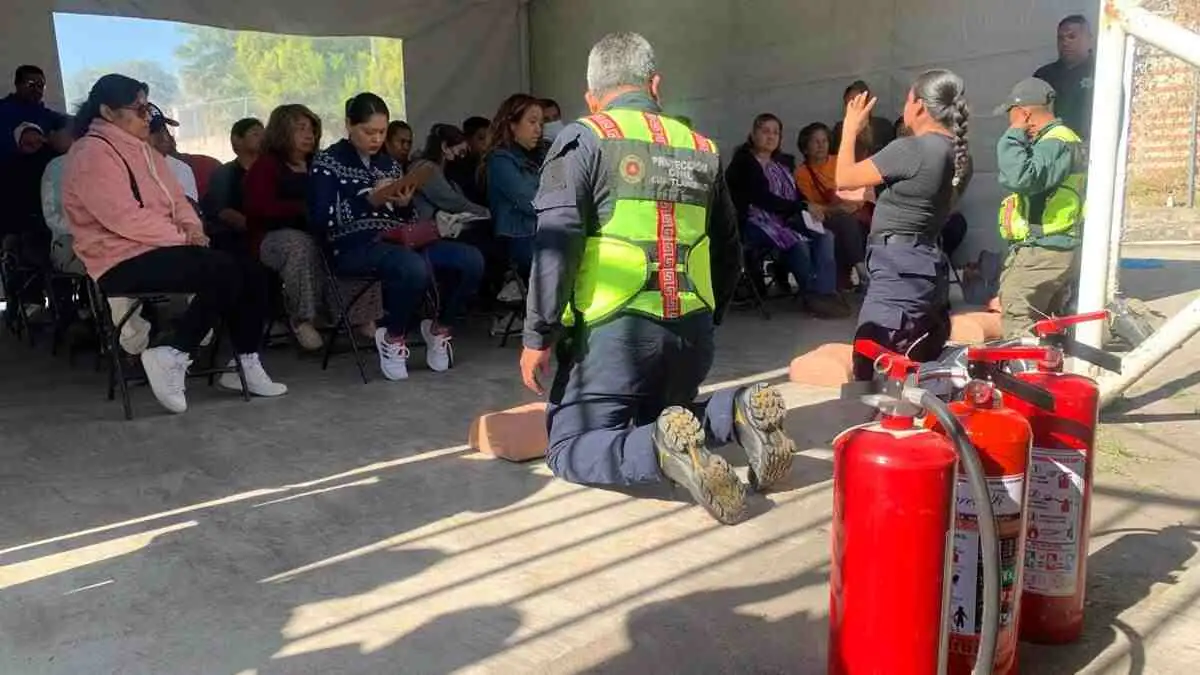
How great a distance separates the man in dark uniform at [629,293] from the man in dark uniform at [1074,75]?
4.28 m

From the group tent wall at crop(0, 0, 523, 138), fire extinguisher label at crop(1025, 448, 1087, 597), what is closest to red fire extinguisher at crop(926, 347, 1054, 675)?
fire extinguisher label at crop(1025, 448, 1087, 597)

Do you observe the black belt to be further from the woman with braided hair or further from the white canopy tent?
the white canopy tent

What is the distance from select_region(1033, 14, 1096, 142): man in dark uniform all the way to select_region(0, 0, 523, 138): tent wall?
5.84m

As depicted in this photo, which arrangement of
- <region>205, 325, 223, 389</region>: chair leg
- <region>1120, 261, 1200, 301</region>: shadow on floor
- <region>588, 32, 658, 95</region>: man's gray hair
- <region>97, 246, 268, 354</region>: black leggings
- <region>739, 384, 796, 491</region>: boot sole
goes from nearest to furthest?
<region>739, 384, 796, 491</region>: boot sole → <region>588, 32, 658, 95</region>: man's gray hair → <region>97, 246, 268, 354</region>: black leggings → <region>205, 325, 223, 389</region>: chair leg → <region>1120, 261, 1200, 301</region>: shadow on floor

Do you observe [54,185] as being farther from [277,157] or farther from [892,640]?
[892,640]

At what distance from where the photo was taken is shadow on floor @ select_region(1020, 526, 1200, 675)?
218 centimetres

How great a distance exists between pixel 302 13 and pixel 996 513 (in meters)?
8.82

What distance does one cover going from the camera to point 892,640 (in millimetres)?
1850

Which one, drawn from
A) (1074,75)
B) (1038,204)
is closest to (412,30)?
(1074,75)

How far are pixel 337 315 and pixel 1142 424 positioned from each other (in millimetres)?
4234

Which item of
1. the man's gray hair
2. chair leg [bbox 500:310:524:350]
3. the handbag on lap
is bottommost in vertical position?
chair leg [bbox 500:310:524:350]

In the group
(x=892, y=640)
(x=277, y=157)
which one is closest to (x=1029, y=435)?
(x=892, y=640)

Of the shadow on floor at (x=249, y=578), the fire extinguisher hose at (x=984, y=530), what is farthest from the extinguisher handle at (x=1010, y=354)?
the shadow on floor at (x=249, y=578)

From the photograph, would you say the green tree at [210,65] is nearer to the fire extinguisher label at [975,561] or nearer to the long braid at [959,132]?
the long braid at [959,132]
